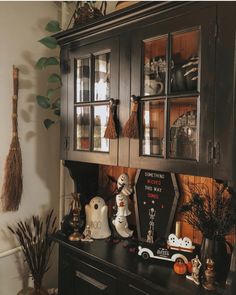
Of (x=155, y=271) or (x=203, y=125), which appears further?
(x=155, y=271)

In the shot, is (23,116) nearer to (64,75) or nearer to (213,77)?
(64,75)

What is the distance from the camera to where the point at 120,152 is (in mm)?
1439

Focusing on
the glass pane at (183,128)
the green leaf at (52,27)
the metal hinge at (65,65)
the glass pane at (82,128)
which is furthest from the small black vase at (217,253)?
the green leaf at (52,27)

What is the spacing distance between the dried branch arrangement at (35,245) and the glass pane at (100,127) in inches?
28.0

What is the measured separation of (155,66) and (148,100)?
0.16 m

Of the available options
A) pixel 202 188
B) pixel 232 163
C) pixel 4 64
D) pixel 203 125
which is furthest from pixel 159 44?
pixel 4 64

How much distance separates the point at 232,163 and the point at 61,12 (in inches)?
65.4

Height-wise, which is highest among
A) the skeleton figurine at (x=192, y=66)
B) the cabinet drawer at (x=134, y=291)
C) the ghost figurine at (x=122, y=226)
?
the skeleton figurine at (x=192, y=66)

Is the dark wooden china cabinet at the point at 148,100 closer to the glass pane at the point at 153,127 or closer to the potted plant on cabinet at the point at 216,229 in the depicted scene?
the glass pane at the point at 153,127

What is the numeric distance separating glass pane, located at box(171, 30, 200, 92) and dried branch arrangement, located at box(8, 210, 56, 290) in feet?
4.09

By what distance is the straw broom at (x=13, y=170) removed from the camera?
1821 mm

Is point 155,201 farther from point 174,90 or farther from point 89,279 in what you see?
point 174,90

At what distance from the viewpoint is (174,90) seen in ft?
4.11

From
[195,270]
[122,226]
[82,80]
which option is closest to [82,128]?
[82,80]
